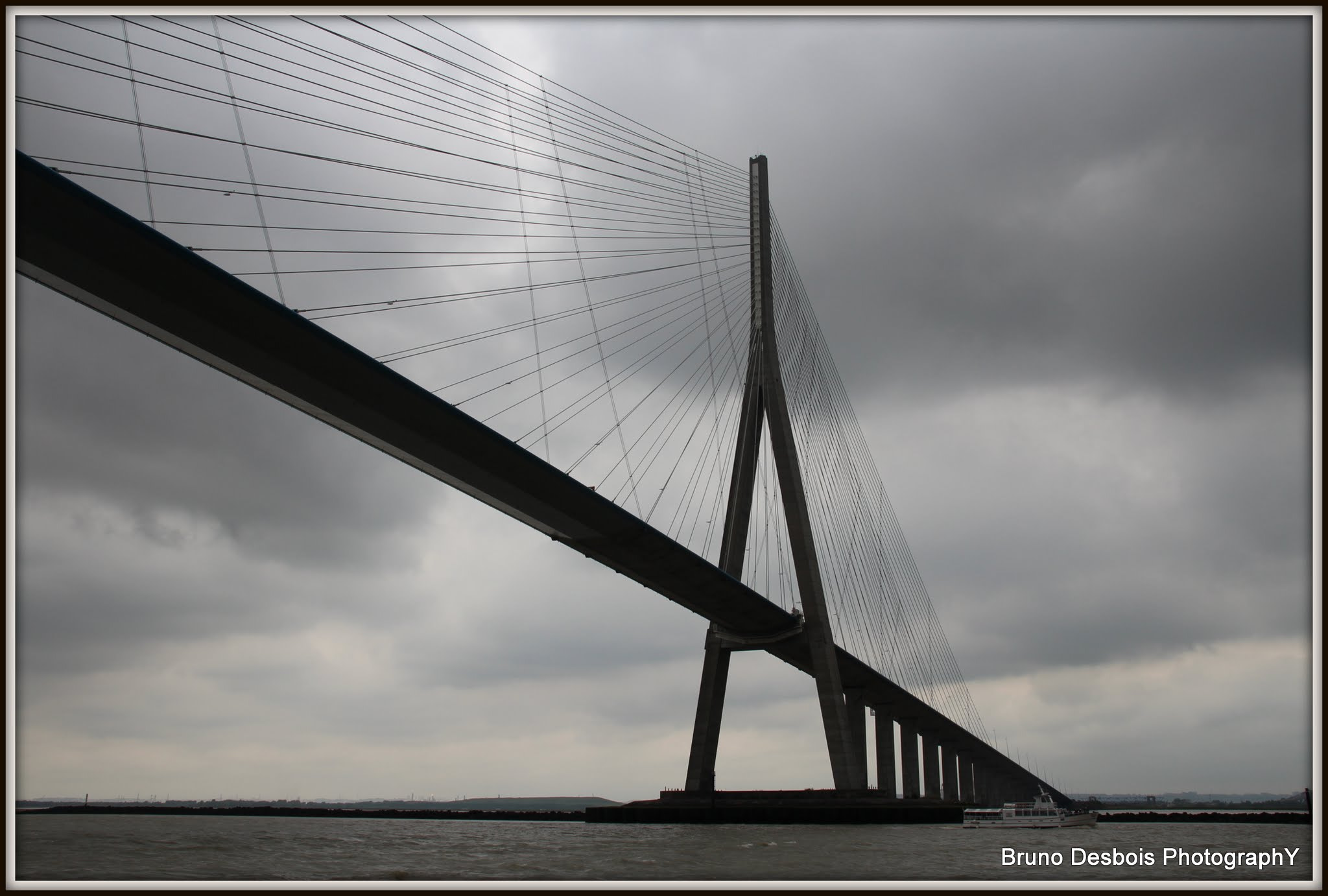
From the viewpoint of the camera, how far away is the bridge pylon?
35469 millimetres

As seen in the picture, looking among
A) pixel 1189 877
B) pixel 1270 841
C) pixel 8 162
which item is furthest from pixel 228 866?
pixel 1270 841

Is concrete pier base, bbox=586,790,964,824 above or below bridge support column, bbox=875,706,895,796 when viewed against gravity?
below

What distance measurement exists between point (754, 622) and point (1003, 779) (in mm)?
71005

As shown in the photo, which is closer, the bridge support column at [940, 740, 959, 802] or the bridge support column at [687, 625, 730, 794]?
the bridge support column at [687, 625, 730, 794]

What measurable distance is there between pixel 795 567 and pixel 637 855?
1595 cm

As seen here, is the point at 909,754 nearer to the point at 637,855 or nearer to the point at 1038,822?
the point at 1038,822

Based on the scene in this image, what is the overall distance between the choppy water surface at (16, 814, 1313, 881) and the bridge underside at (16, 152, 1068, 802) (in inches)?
304

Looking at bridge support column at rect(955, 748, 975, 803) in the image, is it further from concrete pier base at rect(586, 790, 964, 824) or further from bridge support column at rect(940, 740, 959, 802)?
concrete pier base at rect(586, 790, 964, 824)

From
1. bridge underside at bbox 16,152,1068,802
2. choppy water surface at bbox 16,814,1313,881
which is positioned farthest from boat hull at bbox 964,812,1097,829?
bridge underside at bbox 16,152,1068,802

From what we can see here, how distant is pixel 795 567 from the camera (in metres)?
36.6

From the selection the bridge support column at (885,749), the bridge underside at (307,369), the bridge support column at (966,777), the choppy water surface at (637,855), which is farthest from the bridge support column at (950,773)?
the bridge underside at (307,369)

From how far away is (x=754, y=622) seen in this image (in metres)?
36.0

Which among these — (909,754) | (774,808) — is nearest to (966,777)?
(909,754)

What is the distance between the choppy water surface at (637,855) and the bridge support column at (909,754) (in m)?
24.3
